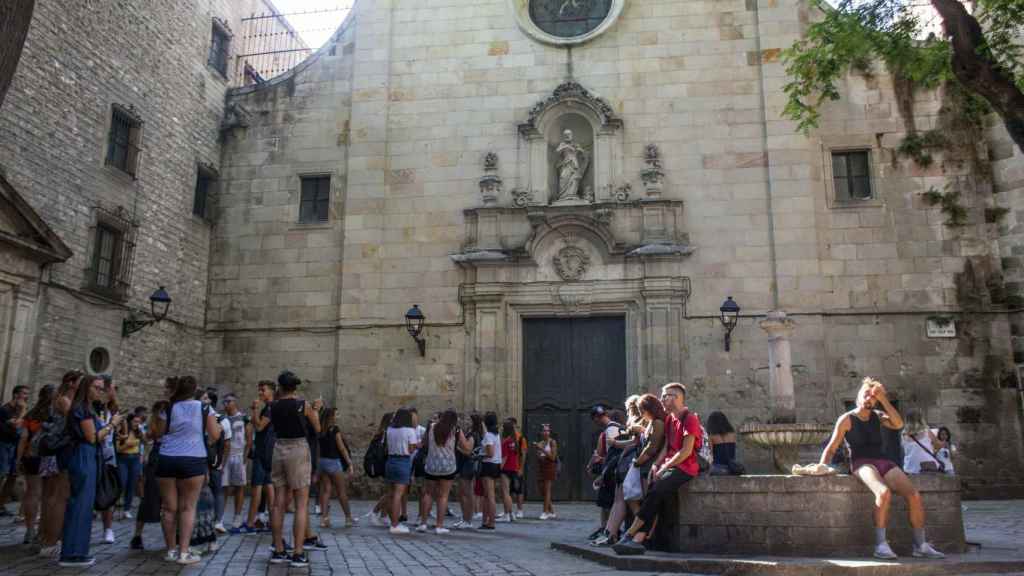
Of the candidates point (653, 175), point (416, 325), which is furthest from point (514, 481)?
point (653, 175)

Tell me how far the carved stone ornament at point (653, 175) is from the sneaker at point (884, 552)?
10923 mm

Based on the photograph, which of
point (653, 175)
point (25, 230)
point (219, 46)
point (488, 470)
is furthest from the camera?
point (219, 46)

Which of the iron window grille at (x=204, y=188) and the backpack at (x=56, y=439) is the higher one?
the iron window grille at (x=204, y=188)

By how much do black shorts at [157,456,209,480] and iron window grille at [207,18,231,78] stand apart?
14.1m

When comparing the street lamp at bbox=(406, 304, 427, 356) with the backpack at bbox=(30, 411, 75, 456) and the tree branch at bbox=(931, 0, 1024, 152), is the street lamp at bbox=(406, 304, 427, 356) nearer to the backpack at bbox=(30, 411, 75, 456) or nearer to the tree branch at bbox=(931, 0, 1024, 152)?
the backpack at bbox=(30, 411, 75, 456)

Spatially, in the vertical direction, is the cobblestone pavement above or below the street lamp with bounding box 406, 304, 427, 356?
below

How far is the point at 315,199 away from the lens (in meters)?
19.3

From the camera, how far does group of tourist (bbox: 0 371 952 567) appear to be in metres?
7.88

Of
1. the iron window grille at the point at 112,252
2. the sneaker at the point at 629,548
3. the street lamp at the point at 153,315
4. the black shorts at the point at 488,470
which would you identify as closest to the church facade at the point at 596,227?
the street lamp at the point at 153,315

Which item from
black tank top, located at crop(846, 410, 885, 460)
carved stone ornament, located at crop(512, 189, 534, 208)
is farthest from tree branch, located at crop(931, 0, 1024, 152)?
carved stone ornament, located at crop(512, 189, 534, 208)

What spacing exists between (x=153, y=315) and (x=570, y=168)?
8.85 metres

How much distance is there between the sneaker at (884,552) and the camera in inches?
294

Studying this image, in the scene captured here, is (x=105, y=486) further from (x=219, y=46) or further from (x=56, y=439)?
(x=219, y=46)

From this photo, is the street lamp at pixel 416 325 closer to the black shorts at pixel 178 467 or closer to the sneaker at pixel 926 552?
the black shorts at pixel 178 467
